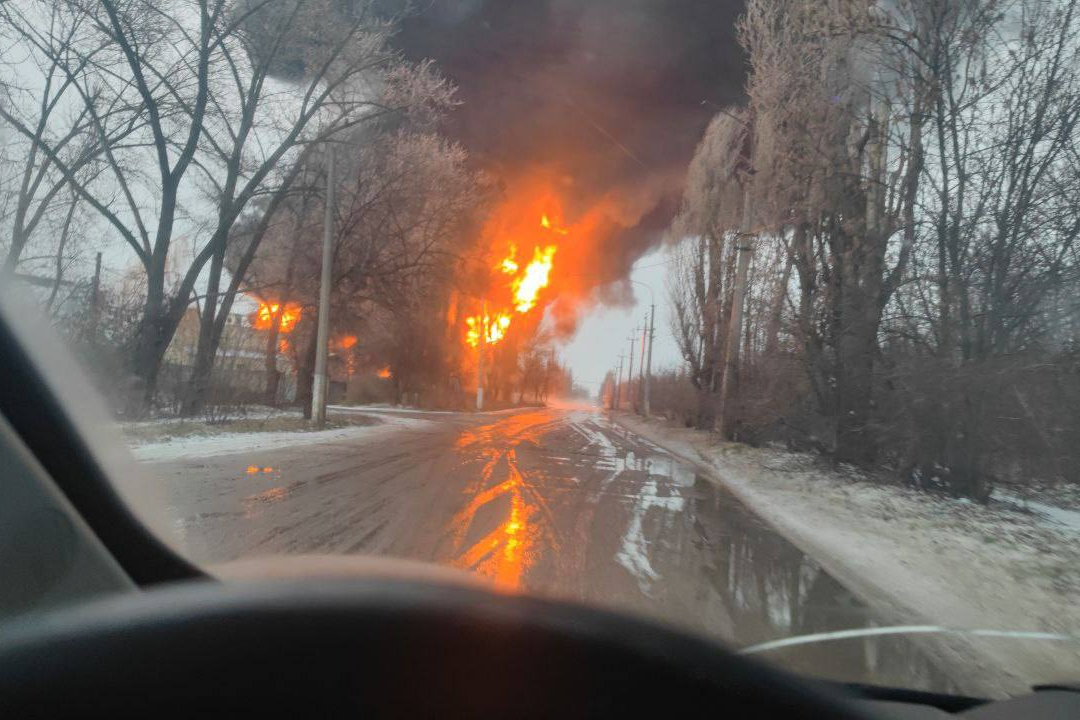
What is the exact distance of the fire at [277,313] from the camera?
3194 centimetres

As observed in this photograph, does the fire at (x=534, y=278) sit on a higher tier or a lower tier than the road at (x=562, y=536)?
higher

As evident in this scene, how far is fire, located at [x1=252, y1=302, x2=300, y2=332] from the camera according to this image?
31.9 m

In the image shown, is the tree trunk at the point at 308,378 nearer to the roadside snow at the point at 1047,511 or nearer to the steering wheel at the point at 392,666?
the roadside snow at the point at 1047,511

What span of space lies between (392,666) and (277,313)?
120 ft

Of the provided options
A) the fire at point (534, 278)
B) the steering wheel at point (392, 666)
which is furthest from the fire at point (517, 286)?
the steering wheel at point (392, 666)

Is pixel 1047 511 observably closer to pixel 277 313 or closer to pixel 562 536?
pixel 562 536

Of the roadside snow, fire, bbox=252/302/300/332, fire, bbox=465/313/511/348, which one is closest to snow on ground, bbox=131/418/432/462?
fire, bbox=252/302/300/332

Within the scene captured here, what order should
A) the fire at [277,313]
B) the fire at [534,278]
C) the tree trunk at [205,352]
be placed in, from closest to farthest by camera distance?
the tree trunk at [205,352] → the fire at [277,313] → the fire at [534,278]

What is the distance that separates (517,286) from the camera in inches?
1667

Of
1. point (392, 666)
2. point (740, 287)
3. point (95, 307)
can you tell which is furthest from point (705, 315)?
point (392, 666)

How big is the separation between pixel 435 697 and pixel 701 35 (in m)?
25.4

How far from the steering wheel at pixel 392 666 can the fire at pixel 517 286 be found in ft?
120

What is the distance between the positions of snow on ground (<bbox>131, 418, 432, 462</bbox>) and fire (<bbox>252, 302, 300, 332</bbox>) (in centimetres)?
1001

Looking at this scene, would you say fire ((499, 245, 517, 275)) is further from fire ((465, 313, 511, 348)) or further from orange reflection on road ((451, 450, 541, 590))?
orange reflection on road ((451, 450, 541, 590))
